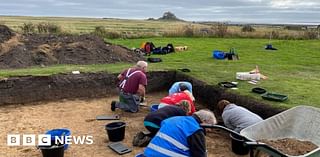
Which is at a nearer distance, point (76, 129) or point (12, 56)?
point (76, 129)

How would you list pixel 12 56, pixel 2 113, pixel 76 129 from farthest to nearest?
pixel 12 56 < pixel 2 113 < pixel 76 129

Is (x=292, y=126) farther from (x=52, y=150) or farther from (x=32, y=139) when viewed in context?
(x=32, y=139)

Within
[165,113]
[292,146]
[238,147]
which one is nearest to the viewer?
[292,146]

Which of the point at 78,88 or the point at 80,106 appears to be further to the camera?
the point at 78,88

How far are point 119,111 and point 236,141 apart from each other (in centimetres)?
372

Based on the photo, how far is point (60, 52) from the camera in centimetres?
1386

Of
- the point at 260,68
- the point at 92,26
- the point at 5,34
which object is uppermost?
the point at 92,26

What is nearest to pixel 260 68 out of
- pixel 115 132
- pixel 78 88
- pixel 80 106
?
pixel 78 88

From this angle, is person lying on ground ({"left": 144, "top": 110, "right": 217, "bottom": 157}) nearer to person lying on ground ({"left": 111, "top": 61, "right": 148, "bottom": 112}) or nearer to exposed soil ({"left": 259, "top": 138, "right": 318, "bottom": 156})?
exposed soil ({"left": 259, "top": 138, "right": 318, "bottom": 156})

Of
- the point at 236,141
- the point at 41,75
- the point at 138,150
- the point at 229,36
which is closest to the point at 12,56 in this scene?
the point at 41,75

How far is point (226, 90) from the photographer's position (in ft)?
30.1

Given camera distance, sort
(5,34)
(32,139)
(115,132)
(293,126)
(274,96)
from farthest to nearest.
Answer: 1. (5,34)
2. (274,96)
3. (32,139)
4. (115,132)
5. (293,126)

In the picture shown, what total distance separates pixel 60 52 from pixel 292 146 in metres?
10.5

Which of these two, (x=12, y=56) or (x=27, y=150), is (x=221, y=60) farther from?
(x=27, y=150)
